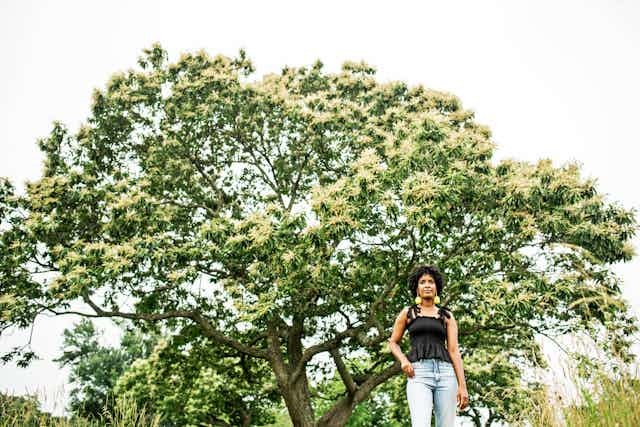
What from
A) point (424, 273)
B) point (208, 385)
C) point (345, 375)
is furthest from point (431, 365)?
point (208, 385)

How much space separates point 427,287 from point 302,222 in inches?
260

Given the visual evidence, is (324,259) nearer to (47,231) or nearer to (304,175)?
(304,175)

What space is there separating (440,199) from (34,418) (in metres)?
7.92

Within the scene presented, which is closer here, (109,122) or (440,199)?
(440,199)

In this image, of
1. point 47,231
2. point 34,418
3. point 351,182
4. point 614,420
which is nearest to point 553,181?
point 351,182

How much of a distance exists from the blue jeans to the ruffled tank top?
61mm

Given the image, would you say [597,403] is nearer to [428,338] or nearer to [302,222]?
[428,338]

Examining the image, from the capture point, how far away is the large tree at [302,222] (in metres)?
11.5

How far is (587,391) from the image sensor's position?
14.0 ft

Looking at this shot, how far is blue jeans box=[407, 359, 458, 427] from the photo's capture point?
4711 millimetres

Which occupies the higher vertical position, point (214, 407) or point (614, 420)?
point (214, 407)

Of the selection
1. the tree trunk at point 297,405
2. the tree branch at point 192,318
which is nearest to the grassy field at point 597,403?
the tree trunk at point 297,405

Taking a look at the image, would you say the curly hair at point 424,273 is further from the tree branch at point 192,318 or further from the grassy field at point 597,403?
the tree branch at point 192,318

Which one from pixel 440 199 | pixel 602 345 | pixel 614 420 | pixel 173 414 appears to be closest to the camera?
pixel 614 420
